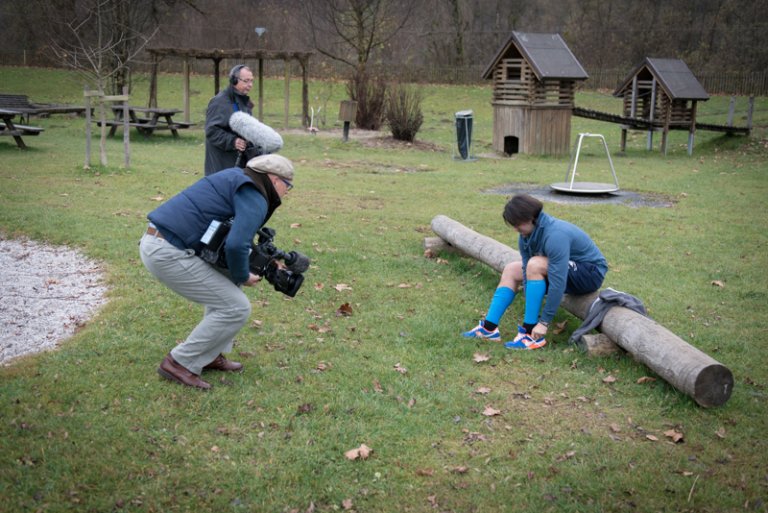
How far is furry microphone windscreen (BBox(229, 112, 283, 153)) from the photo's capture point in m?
6.62

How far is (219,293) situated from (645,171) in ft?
47.0

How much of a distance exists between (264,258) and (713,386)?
9.98 ft

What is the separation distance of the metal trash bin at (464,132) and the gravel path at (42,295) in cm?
1167

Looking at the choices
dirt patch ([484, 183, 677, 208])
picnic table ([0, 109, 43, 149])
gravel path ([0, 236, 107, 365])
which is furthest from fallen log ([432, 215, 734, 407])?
picnic table ([0, 109, 43, 149])

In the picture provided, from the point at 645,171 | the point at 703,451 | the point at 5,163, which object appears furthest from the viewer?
the point at 645,171

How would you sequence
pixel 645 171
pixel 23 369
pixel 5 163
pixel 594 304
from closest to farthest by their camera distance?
pixel 23 369 → pixel 594 304 → pixel 5 163 → pixel 645 171

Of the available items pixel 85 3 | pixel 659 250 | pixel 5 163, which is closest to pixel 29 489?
pixel 659 250

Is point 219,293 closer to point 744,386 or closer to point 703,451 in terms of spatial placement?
point 703,451

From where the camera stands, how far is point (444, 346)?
609 centimetres

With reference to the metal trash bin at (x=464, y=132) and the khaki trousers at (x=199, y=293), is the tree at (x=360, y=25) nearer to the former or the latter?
the metal trash bin at (x=464, y=132)

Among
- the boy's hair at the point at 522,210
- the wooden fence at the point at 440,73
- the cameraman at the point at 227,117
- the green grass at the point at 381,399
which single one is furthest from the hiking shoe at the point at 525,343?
the wooden fence at the point at 440,73

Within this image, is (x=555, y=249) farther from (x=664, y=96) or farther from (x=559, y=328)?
(x=664, y=96)

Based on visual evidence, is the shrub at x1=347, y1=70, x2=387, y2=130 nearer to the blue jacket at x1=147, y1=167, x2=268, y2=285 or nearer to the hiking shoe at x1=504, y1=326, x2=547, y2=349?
the hiking shoe at x1=504, y1=326, x2=547, y2=349

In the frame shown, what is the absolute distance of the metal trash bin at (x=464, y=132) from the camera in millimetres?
18175
